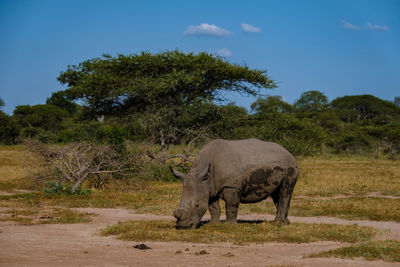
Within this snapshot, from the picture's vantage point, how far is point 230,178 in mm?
12016

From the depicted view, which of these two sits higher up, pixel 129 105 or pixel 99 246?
pixel 129 105

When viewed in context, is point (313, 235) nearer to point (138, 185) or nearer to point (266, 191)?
point (266, 191)

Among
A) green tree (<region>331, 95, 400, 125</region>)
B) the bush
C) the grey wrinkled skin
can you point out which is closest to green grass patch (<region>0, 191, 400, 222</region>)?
the bush

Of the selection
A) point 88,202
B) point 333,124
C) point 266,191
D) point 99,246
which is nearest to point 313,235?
point 266,191

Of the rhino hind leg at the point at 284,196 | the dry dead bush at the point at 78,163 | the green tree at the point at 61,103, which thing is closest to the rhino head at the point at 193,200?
the rhino hind leg at the point at 284,196

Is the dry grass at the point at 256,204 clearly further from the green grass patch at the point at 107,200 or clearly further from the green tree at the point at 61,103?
the green tree at the point at 61,103

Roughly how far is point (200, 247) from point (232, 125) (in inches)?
772

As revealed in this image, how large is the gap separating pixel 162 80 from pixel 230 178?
16668mm

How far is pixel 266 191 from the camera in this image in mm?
12602

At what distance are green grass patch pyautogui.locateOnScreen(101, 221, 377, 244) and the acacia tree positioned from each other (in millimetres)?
16190

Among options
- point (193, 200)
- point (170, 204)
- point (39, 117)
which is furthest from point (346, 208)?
point (39, 117)

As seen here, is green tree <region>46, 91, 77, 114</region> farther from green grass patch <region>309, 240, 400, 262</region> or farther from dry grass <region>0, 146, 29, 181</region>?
green grass patch <region>309, 240, 400, 262</region>

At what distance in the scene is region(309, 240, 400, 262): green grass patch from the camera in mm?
9164

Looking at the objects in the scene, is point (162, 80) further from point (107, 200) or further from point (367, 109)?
point (367, 109)
